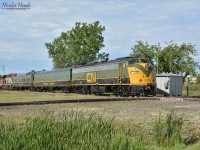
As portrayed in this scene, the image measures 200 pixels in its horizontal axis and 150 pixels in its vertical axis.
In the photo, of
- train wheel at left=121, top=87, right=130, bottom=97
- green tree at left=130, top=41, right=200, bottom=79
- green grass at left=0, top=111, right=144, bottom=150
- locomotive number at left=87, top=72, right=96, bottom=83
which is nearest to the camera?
green grass at left=0, top=111, right=144, bottom=150

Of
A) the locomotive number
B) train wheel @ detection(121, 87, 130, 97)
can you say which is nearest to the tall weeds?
train wheel @ detection(121, 87, 130, 97)

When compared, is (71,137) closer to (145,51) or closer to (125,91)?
(125,91)

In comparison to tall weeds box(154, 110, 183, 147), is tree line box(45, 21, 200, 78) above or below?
above

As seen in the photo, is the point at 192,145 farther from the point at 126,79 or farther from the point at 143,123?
A: the point at 126,79

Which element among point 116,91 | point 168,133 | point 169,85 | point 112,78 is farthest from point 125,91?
point 168,133

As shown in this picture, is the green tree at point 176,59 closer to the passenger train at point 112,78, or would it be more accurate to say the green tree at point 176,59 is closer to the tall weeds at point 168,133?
the passenger train at point 112,78

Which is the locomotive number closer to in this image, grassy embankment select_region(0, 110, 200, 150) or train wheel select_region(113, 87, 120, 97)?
train wheel select_region(113, 87, 120, 97)

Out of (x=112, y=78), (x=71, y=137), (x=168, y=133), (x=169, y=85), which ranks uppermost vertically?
(x=112, y=78)

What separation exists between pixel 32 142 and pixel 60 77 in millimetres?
46230

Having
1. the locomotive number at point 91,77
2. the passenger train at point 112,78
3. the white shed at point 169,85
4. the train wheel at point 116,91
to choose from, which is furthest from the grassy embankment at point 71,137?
the white shed at point 169,85

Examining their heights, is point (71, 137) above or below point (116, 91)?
below

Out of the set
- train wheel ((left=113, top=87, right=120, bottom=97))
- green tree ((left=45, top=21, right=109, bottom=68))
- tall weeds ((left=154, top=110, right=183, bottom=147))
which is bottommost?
tall weeds ((left=154, top=110, right=183, bottom=147))

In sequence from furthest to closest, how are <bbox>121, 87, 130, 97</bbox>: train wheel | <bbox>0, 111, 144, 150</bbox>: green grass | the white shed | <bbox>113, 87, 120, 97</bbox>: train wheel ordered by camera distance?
the white shed, <bbox>113, 87, 120, 97</bbox>: train wheel, <bbox>121, 87, 130, 97</bbox>: train wheel, <bbox>0, 111, 144, 150</bbox>: green grass

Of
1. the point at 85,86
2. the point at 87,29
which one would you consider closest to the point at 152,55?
the point at 87,29
